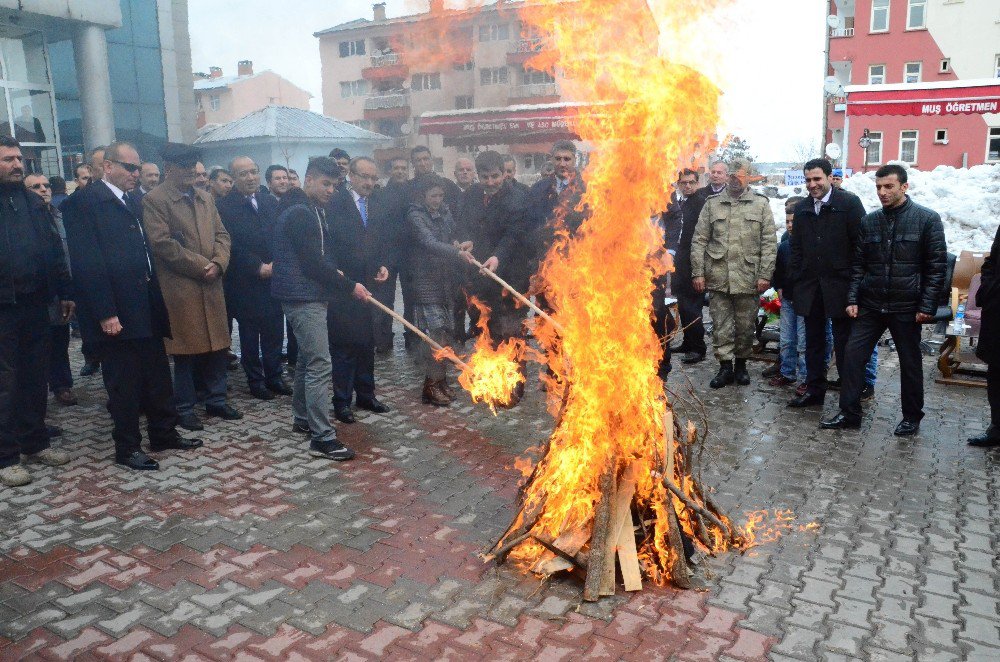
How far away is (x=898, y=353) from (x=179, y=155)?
663cm

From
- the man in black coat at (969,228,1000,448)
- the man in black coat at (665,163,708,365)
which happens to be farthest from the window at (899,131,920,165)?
the man in black coat at (969,228,1000,448)

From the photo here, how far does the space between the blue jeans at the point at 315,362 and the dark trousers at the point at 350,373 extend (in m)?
0.77

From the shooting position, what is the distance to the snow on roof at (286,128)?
31.9m

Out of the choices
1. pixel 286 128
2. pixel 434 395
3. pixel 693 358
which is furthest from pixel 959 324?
pixel 286 128

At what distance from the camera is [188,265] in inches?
262

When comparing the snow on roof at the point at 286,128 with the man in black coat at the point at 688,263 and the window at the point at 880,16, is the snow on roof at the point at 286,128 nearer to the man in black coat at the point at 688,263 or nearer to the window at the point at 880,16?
the man in black coat at the point at 688,263

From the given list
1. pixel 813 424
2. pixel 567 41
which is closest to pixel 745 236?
pixel 813 424

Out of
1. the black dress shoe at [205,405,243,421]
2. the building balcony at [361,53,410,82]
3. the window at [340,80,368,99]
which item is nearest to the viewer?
the black dress shoe at [205,405,243,421]

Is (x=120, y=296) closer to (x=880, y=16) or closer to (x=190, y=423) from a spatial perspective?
(x=190, y=423)

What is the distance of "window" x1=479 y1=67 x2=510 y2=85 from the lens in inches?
826

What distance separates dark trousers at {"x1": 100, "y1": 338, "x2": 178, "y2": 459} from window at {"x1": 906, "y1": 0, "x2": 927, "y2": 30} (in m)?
43.9

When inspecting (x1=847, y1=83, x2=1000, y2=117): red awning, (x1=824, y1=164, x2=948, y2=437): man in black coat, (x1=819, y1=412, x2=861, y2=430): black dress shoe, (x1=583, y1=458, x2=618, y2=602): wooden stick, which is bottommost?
(x1=819, y1=412, x2=861, y2=430): black dress shoe

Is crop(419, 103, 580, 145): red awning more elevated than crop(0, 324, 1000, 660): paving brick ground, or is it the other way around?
crop(419, 103, 580, 145): red awning

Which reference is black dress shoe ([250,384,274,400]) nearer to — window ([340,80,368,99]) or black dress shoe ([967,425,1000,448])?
black dress shoe ([967,425,1000,448])
